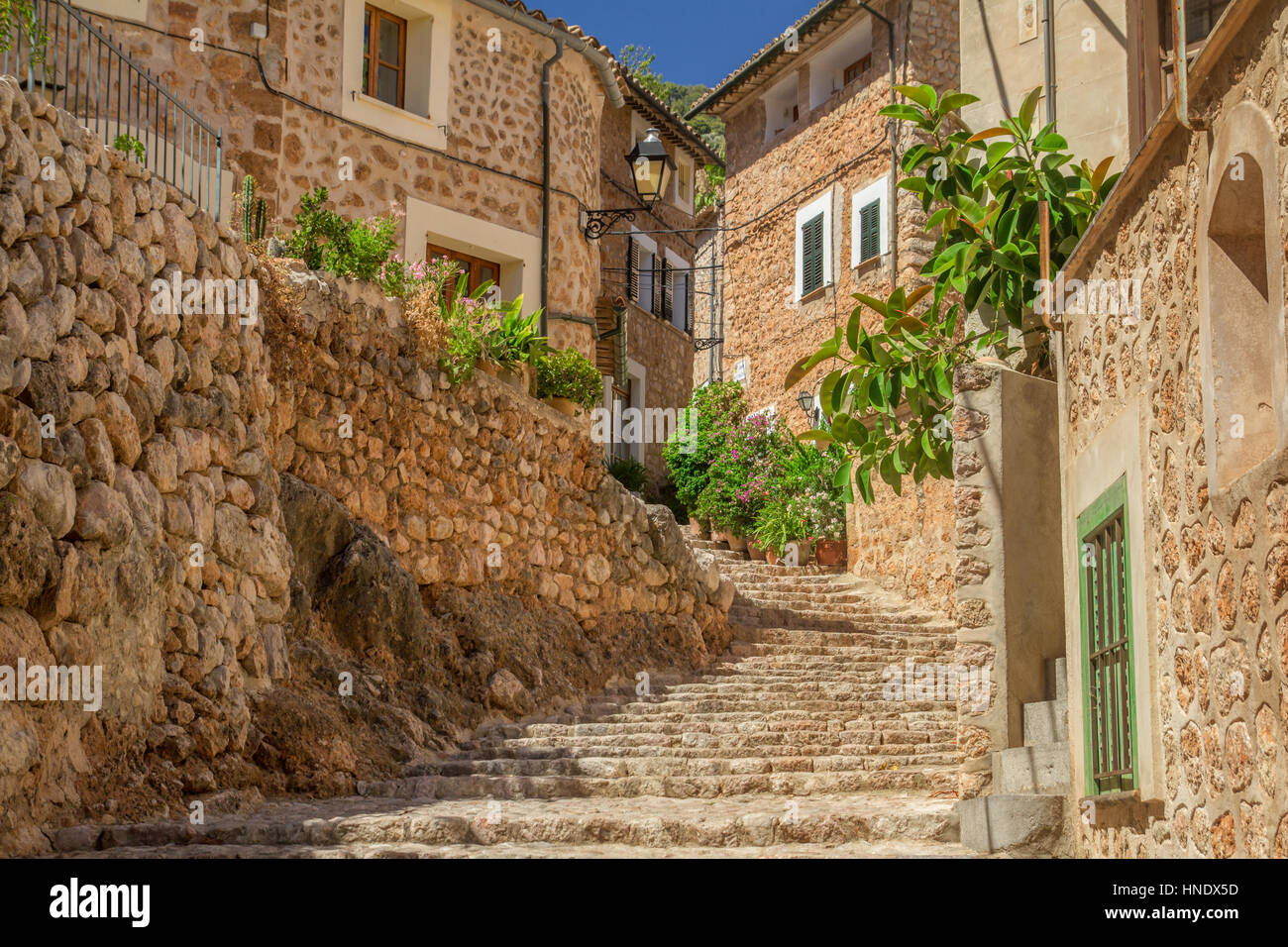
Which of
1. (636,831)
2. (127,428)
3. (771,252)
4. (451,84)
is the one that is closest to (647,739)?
(636,831)

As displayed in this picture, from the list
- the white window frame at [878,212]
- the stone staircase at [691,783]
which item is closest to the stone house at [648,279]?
the white window frame at [878,212]

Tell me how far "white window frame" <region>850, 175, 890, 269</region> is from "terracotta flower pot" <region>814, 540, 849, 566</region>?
4.23m

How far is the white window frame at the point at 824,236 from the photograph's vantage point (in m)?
20.8

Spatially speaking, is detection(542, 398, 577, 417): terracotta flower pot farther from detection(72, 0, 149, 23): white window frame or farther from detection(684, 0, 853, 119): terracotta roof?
detection(684, 0, 853, 119): terracotta roof

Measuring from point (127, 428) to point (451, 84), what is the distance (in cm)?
836

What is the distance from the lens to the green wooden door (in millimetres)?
5180

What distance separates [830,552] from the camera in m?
18.0

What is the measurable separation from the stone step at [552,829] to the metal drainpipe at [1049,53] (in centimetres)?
410

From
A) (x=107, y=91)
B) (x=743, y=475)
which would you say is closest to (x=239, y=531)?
(x=107, y=91)

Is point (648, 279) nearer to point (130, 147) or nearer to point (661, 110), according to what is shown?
point (661, 110)

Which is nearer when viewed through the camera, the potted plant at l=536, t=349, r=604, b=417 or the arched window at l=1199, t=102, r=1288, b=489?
the arched window at l=1199, t=102, r=1288, b=489

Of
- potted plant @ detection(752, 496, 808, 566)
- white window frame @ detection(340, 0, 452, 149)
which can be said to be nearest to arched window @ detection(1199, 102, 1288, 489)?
white window frame @ detection(340, 0, 452, 149)

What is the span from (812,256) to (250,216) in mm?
12397

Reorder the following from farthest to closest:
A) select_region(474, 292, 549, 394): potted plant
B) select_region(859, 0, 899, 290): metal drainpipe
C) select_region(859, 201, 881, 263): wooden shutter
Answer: select_region(859, 201, 881, 263): wooden shutter, select_region(859, 0, 899, 290): metal drainpipe, select_region(474, 292, 549, 394): potted plant
